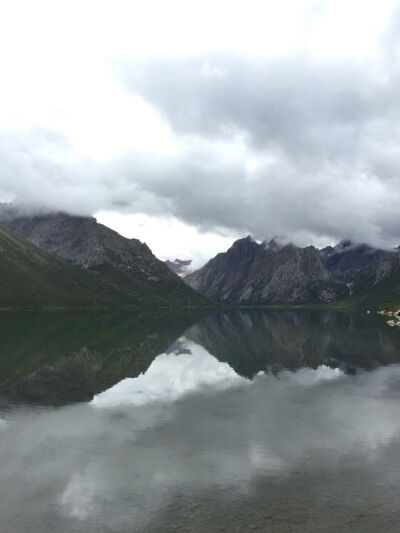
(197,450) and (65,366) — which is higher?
(197,450)

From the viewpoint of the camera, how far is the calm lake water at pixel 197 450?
23.3m

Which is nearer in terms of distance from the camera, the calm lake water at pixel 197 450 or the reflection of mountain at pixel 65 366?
the calm lake water at pixel 197 450

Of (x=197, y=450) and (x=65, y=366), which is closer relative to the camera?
(x=197, y=450)

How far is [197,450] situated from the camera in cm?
3431

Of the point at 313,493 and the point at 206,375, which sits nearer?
the point at 313,493

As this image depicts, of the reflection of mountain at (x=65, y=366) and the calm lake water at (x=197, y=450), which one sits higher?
the calm lake water at (x=197, y=450)

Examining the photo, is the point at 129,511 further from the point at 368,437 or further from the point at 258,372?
the point at 258,372

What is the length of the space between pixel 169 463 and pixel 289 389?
3290 centimetres

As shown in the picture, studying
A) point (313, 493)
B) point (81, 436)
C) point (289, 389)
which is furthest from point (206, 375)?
point (313, 493)

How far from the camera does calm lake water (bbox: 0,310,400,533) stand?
76.5 ft

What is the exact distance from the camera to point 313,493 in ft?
85.7

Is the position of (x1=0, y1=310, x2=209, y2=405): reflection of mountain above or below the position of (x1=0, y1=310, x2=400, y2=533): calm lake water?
below

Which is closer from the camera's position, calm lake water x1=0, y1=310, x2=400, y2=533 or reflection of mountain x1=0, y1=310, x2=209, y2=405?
calm lake water x1=0, y1=310, x2=400, y2=533

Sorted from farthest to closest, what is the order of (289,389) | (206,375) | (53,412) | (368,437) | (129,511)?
(206,375) < (289,389) < (53,412) < (368,437) < (129,511)
